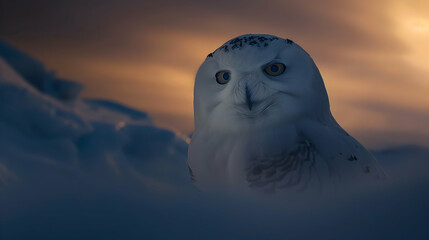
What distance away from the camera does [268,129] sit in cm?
150

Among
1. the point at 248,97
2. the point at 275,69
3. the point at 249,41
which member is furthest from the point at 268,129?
the point at 249,41

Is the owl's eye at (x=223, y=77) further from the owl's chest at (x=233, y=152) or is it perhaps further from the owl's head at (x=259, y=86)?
the owl's chest at (x=233, y=152)

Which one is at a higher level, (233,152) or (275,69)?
(275,69)

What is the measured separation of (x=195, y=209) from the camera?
1092mm

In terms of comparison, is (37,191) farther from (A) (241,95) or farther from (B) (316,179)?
(B) (316,179)

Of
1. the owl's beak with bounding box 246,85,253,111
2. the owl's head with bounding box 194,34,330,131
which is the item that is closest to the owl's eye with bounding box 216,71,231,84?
the owl's head with bounding box 194,34,330,131

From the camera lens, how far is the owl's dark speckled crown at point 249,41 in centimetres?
160

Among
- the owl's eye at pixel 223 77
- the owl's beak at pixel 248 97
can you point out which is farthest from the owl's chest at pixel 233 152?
the owl's eye at pixel 223 77

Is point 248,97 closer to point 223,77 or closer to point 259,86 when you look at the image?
point 259,86

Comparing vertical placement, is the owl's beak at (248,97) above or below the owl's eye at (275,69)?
below

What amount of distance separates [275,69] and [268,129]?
0.26m

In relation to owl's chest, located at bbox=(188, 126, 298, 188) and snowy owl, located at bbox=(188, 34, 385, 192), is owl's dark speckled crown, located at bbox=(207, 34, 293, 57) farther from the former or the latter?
owl's chest, located at bbox=(188, 126, 298, 188)

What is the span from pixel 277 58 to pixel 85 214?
3.25 ft

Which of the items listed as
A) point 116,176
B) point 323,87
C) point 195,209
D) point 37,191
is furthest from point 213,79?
point 37,191
